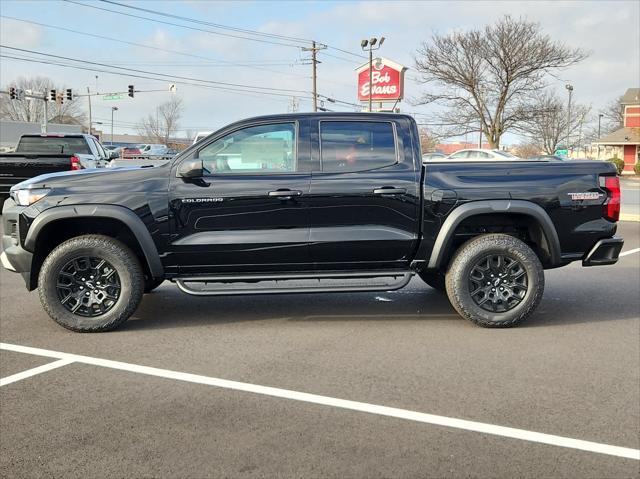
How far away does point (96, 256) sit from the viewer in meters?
5.50

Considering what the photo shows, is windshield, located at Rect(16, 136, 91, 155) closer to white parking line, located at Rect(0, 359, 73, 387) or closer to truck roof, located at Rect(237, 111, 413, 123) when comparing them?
truck roof, located at Rect(237, 111, 413, 123)

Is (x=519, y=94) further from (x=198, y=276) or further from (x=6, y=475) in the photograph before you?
(x=6, y=475)

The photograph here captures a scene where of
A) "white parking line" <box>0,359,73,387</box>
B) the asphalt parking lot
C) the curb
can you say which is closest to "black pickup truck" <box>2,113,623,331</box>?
the asphalt parking lot

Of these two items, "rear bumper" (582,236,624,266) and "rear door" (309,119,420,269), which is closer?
"rear door" (309,119,420,269)

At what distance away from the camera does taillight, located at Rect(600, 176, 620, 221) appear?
5.80m

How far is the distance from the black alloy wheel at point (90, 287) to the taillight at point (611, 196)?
448 centimetres

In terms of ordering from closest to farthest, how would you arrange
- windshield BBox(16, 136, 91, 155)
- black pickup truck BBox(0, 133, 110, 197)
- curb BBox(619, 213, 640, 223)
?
black pickup truck BBox(0, 133, 110, 197) < windshield BBox(16, 136, 91, 155) < curb BBox(619, 213, 640, 223)

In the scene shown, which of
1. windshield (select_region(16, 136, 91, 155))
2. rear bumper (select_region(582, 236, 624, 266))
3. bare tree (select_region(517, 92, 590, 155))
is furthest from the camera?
bare tree (select_region(517, 92, 590, 155))

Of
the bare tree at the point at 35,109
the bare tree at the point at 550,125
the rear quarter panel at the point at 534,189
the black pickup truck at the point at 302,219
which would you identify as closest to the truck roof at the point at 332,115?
the black pickup truck at the point at 302,219

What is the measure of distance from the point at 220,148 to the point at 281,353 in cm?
194

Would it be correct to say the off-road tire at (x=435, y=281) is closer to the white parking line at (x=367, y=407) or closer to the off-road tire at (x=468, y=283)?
the off-road tire at (x=468, y=283)

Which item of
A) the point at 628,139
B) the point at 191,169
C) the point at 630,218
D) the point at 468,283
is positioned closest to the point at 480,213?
the point at 468,283

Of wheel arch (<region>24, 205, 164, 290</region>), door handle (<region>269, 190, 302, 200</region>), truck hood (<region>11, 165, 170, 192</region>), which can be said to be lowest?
wheel arch (<region>24, 205, 164, 290</region>)

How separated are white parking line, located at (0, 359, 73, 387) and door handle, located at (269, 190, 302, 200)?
6.95ft
